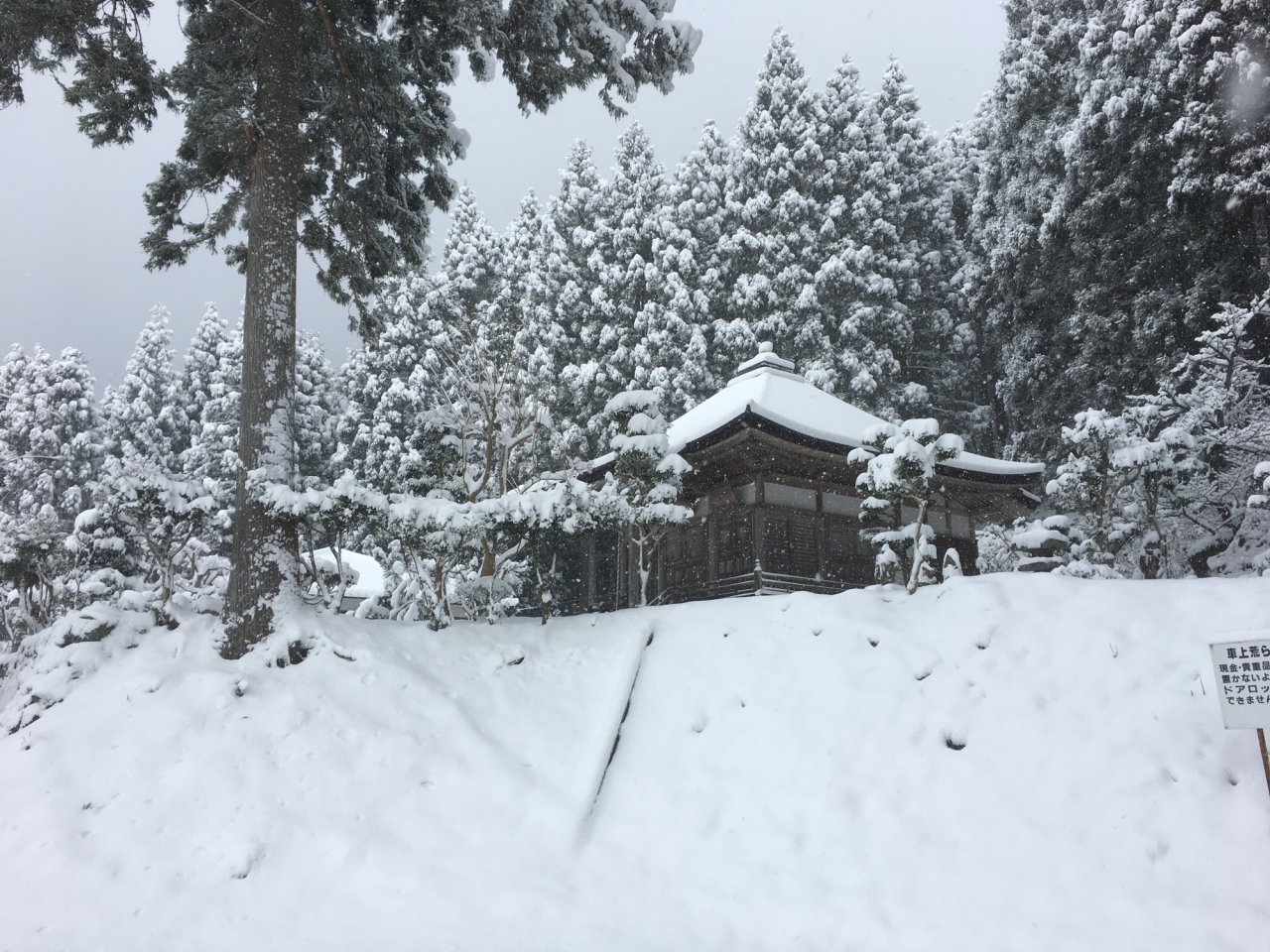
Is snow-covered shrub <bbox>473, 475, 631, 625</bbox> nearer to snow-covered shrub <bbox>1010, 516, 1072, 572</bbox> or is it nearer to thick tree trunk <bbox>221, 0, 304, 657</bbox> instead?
thick tree trunk <bbox>221, 0, 304, 657</bbox>

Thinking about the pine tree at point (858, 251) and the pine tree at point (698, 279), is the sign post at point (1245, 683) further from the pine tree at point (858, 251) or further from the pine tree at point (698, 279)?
the pine tree at point (858, 251)

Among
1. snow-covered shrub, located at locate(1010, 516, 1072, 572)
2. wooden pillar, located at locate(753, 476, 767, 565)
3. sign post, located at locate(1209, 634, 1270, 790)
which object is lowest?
sign post, located at locate(1209, 634, 1270, 790)

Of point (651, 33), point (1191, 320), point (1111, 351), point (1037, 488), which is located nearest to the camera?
point (651, 33)

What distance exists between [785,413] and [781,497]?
1.46 m

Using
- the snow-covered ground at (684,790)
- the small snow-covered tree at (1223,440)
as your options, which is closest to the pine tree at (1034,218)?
the small snow-covered tree at (1223,440)

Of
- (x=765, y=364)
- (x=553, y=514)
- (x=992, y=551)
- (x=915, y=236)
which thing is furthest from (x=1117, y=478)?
(x=915, y=236)

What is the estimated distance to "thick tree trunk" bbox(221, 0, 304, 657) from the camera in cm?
689

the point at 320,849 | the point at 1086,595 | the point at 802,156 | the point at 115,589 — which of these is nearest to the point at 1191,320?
the point at 1086,595

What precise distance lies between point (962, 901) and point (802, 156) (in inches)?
893

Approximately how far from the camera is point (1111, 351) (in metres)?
15.8

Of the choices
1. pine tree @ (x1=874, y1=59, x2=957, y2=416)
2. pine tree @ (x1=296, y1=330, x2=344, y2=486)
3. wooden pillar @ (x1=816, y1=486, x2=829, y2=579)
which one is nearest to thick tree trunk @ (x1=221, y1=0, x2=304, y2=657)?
wooden pillar @ (x1=816, y1=486, x2=829, y2=579)

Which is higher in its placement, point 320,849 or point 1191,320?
point 1191,320

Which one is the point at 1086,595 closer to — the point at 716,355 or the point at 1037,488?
the point at 1037,488

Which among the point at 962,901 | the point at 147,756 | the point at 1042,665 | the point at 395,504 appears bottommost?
the point at 962,901
